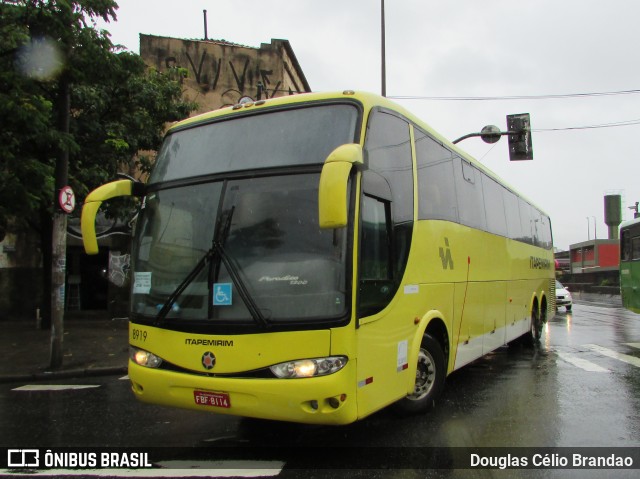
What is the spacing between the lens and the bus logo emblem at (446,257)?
19.7 ft

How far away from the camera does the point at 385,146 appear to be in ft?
Answer: 16.1

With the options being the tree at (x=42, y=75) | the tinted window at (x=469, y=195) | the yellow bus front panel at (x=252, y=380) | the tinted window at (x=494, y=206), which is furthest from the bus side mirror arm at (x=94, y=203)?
the tinted window at (x=494, y=206)

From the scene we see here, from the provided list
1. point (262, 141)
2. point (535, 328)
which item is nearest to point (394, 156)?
point (262, 141)

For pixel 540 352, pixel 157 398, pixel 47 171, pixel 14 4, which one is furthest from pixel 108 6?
pixel 540 352

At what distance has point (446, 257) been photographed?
20.1ft

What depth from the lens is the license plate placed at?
4.09 metres

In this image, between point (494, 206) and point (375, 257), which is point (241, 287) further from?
point (494, 206)

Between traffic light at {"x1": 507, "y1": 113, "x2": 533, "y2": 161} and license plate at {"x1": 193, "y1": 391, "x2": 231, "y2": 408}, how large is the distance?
1435 centimetres

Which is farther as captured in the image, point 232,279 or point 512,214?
point 512,214

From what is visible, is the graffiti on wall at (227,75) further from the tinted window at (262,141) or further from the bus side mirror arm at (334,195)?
the bus side mirror arm at (334,195)

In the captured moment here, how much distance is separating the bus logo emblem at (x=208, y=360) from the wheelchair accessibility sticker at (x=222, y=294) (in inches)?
16.4

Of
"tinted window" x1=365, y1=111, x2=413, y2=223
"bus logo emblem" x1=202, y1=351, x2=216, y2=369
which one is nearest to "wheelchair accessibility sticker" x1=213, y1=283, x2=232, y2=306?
"bus logo emblem" x1=202, y1=351, x2=216, y2=369

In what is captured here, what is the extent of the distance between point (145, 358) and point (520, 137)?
14.5 metres

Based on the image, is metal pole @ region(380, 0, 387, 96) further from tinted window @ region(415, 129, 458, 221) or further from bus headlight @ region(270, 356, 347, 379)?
bus headlight @ region(270, 356, 347, 379)
